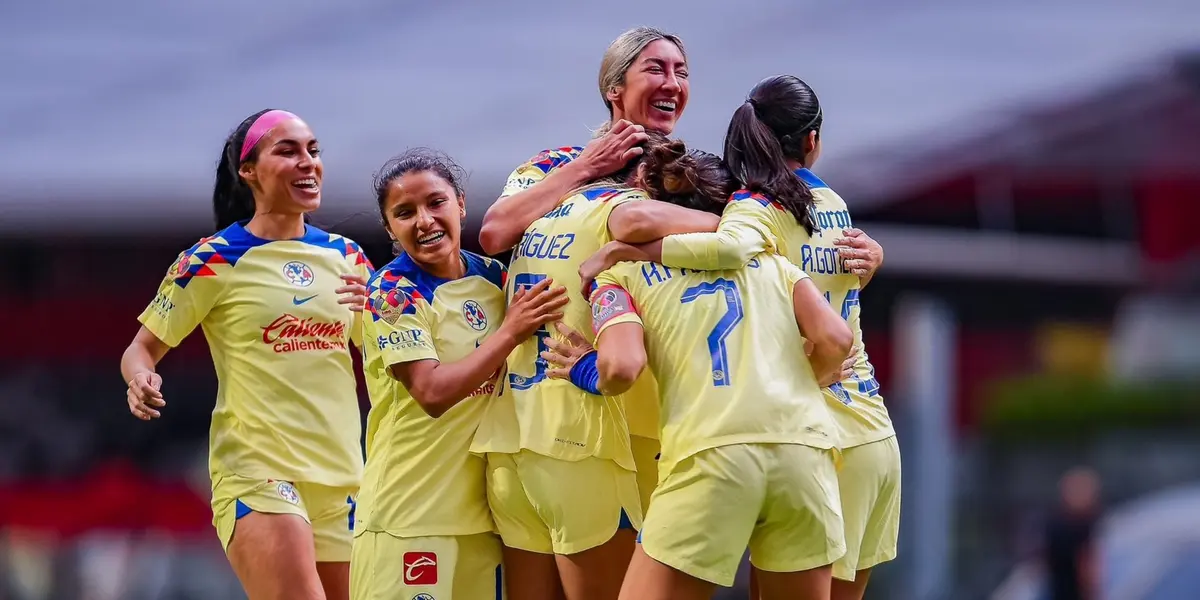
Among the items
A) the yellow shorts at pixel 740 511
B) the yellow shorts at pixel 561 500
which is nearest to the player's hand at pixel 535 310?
the yellow shorts at pixel 561 500

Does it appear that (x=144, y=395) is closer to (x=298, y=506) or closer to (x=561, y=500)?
(x=298, y=506)

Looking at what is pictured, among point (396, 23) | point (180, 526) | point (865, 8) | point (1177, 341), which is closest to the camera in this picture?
point (180, 526)

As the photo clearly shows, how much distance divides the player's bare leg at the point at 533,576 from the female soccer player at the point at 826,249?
862 millimetres

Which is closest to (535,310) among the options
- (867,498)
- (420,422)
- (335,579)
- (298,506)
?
(420,422)

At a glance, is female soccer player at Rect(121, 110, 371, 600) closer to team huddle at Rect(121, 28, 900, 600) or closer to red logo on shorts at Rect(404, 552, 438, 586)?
team huddle at Rect(121, 28, 900, 600)

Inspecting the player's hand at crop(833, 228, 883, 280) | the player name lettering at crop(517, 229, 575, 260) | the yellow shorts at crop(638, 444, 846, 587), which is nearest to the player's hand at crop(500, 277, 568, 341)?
the player name lettering at crop(517, 229, 575, 260)

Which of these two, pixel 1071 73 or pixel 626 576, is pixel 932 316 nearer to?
pixel 1071 73

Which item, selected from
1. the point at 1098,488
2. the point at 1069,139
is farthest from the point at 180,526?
the point at 1069,139

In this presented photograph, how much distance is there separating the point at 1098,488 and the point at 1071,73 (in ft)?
23.2

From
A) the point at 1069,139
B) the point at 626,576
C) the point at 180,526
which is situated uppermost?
the point at 1069,139

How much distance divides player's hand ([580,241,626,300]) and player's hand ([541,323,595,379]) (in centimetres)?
12

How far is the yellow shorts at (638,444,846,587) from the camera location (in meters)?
4.13

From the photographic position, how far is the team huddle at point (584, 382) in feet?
13.8

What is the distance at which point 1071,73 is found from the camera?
19.6 metres
